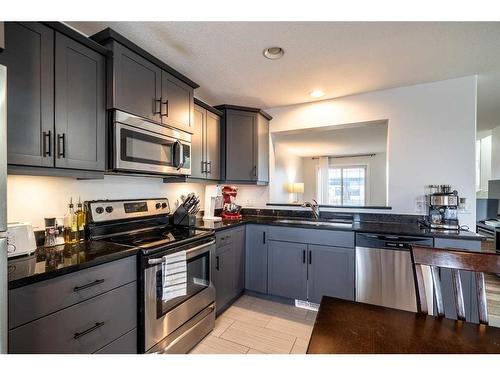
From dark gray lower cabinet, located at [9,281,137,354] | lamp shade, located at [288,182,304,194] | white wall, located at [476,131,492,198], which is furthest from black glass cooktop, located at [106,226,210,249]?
white wall, located at [476,131,492,198]

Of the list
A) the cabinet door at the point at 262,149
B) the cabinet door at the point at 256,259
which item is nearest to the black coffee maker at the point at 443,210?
the cabinet door at the point at 256,259

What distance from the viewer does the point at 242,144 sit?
117 inches

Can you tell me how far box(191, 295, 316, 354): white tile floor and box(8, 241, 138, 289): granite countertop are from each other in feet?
3.41

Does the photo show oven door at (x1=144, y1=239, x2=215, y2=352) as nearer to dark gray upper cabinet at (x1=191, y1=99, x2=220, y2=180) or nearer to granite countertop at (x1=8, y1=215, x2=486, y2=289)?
granite countertop at (x1=8, y1=215, x2=486, y2=289)

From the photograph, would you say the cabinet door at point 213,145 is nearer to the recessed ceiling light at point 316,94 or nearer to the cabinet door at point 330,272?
the recessed ceiling light at point 316,94

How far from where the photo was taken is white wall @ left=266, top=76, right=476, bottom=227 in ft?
7.57

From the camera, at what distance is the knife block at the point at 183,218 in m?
2.33

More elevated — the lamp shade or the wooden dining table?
the lamp shade

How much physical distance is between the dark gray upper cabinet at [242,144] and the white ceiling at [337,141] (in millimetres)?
925

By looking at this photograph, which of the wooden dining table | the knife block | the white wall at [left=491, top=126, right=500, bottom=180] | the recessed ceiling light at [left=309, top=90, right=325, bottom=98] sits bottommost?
the wooden dining table

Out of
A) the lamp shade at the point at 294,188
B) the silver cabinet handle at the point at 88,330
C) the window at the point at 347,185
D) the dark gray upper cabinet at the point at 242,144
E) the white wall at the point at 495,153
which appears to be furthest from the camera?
the window at the point at 347,185

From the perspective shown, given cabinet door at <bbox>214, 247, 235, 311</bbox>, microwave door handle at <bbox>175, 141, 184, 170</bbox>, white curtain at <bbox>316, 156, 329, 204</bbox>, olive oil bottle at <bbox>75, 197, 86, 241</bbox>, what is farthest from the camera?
white curtain at <bbox>316, 156, 329, 204</bbox>
